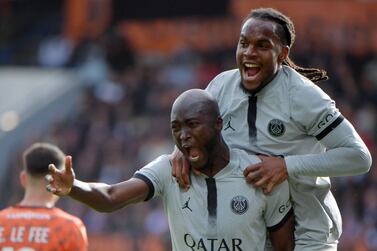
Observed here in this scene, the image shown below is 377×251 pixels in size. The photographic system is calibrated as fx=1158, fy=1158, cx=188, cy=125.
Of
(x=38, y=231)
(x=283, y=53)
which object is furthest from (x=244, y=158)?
(x=38, y=231)

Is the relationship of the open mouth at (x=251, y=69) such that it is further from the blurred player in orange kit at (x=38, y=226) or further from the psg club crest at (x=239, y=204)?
the blurred player in orange kit at (x=38, y=226)

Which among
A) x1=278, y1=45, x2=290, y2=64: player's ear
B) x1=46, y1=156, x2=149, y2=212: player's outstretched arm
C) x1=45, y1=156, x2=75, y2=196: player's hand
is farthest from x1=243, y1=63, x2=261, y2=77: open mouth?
x1=45, y1=156, x2=75, y2=196: player's hand

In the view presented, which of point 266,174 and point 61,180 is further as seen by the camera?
point 266,174

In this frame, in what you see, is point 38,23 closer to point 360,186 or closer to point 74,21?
point 74,21

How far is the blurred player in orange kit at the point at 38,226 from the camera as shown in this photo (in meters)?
7.18

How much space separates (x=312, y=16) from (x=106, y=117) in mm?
3534

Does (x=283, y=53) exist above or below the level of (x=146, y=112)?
above

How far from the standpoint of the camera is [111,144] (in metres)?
17.0

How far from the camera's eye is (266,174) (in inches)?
247

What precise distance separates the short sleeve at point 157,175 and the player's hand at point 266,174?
449 millimetres

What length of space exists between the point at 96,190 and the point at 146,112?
37.8 feet

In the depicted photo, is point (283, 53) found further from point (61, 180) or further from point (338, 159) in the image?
point (61, 180)

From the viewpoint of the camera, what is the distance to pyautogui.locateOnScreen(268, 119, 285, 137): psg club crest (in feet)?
20.9

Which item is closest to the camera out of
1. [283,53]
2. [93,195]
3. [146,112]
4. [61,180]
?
[61,180]
